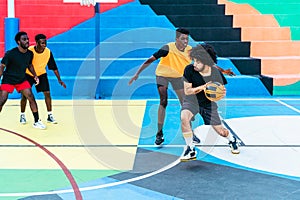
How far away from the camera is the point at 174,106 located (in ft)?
30.7

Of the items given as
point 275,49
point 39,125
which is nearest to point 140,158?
point 39,125

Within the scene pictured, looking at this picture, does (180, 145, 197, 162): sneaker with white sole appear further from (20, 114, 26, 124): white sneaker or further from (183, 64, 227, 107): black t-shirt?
(20, 114, 26, 124): white sneaker

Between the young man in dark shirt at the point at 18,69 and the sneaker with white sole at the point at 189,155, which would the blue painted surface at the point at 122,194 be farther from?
the young man in dark shirt at the point at 18,69

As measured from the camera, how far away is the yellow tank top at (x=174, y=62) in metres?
6.16

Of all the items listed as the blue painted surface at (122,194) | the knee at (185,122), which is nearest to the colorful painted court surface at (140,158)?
the blue painted surface at (122,194)

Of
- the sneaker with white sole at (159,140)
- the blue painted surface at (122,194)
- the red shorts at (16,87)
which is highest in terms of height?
the red shorts at (16,87)

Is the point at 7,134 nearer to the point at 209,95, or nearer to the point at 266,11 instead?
the point at 209,95

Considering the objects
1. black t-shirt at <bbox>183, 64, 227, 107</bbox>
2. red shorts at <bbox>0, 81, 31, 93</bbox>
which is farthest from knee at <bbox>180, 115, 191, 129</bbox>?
red shorts at <bbox>0, 81, 31, 93</bbox>

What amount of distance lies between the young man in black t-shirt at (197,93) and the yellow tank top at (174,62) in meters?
0.61

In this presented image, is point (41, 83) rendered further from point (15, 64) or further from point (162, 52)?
point (162, 52)

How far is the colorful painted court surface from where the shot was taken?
4.58 metres

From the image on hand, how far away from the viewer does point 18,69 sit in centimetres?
725

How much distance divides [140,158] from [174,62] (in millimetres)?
1394

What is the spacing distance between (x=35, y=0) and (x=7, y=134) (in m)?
9.08
